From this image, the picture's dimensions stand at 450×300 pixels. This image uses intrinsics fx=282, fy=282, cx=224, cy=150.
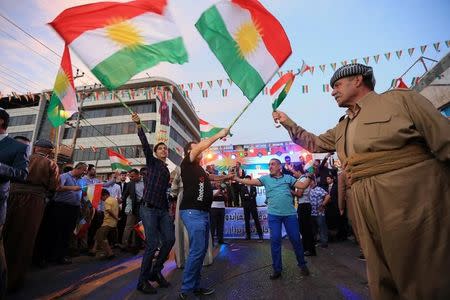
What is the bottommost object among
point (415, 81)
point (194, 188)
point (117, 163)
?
point (194, 188)

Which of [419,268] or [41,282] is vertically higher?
[419,268]

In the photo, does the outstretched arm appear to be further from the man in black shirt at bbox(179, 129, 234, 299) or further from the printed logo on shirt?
the printed logo on shirt

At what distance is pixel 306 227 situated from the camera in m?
7.06

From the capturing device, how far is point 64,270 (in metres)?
5.36

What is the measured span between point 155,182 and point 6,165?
194 cm

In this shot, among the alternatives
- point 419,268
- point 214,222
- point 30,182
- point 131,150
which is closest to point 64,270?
point 30,182

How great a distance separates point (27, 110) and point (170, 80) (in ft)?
77.7

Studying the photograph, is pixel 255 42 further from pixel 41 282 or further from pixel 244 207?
pixel 244 207

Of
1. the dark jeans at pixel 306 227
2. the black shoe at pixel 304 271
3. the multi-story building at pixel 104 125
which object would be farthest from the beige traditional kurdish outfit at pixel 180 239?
the multi-story building at pixel 104 125

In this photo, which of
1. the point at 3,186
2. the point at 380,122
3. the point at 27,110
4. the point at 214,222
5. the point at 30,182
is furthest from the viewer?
the point at 27,110

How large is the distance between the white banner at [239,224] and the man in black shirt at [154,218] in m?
6.66

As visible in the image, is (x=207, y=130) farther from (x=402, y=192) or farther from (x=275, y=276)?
(x=402, y=192)

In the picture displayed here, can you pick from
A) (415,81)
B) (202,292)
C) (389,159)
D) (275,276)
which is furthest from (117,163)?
(415,81)

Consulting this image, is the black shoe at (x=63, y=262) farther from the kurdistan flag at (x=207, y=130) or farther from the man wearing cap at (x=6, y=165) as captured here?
the kurdistan flag at (x=207, y=130)
